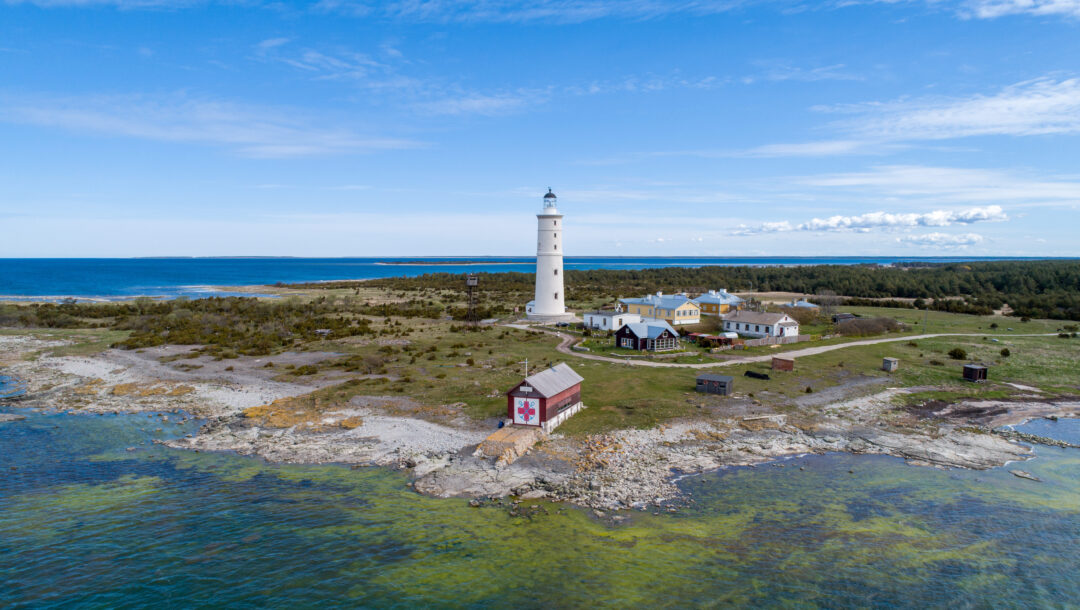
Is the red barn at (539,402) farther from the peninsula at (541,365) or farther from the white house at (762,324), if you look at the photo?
→ the white house at (762,324)

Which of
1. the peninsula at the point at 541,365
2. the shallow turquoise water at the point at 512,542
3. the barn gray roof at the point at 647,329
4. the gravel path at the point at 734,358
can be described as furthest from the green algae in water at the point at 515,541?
the barn gray roof at the point at 647,329

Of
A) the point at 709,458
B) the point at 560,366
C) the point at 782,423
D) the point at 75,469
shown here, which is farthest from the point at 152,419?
the point at 782,423

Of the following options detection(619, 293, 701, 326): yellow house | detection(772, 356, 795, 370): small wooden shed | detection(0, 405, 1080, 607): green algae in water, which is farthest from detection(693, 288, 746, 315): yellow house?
detection(0, 405, 1080, 607): green algae in water

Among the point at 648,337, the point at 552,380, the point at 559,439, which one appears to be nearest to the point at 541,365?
the point at 648,337

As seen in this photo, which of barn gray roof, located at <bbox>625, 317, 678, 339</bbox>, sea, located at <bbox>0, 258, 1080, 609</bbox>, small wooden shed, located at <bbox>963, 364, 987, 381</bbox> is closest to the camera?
sea, located at <bbox>0, 258, 1080, 609</bbox>

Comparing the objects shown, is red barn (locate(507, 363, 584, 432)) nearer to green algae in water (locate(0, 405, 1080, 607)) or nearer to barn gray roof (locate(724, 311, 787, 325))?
green algae in water (locate(0, 405, 1080, 607))

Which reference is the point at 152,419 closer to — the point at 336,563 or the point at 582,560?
the point at 336,563
